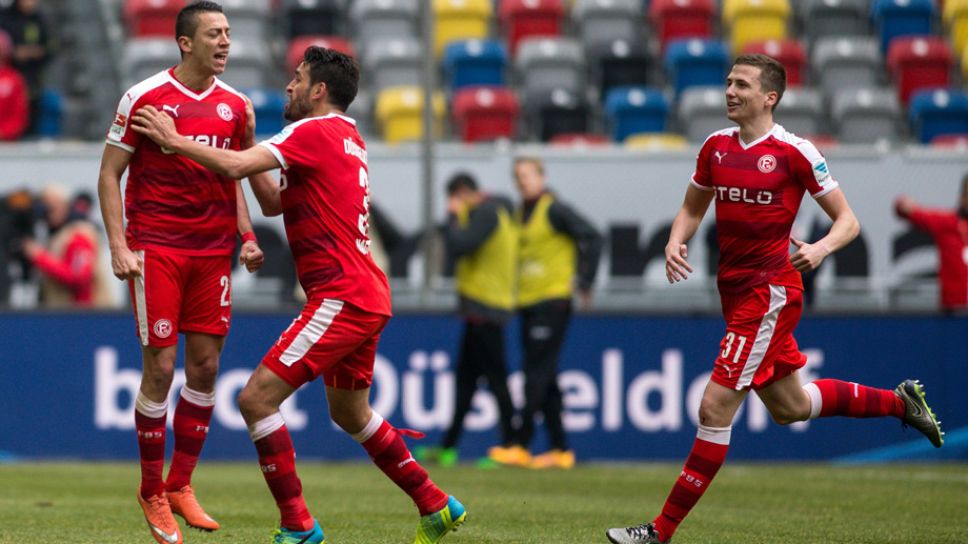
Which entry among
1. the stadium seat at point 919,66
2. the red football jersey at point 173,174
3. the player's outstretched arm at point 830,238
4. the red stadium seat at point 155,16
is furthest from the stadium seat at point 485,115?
the player's outstretched arm at point 830,238

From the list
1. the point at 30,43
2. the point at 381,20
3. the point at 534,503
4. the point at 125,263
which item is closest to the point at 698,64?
the point at 381,20

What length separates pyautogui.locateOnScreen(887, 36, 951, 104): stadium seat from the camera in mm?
17859

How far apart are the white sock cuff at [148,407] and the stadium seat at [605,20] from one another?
12256 millimetres

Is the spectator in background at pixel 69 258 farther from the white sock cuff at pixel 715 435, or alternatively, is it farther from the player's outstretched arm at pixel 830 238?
the player's outstretched arm at pixel 830 238

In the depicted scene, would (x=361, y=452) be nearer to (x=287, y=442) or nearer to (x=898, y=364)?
(x=898, y=364)

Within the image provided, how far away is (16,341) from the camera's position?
12570mm

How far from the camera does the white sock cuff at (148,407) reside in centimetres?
705

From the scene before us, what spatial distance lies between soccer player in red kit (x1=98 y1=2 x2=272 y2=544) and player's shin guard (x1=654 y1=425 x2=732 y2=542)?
1994 millimetres

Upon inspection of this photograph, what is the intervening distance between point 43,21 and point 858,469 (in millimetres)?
9751

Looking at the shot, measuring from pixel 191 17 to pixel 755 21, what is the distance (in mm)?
12537

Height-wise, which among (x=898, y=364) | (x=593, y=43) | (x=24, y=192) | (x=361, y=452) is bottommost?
(x=361, y=452)

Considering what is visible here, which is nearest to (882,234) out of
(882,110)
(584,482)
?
(882,110)

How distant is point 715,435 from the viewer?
6793 millimetres

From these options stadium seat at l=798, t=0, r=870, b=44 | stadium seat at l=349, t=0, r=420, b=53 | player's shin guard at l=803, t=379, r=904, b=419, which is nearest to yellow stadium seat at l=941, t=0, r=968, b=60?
stadium seat at l=798, t=0, r=870, b=44
